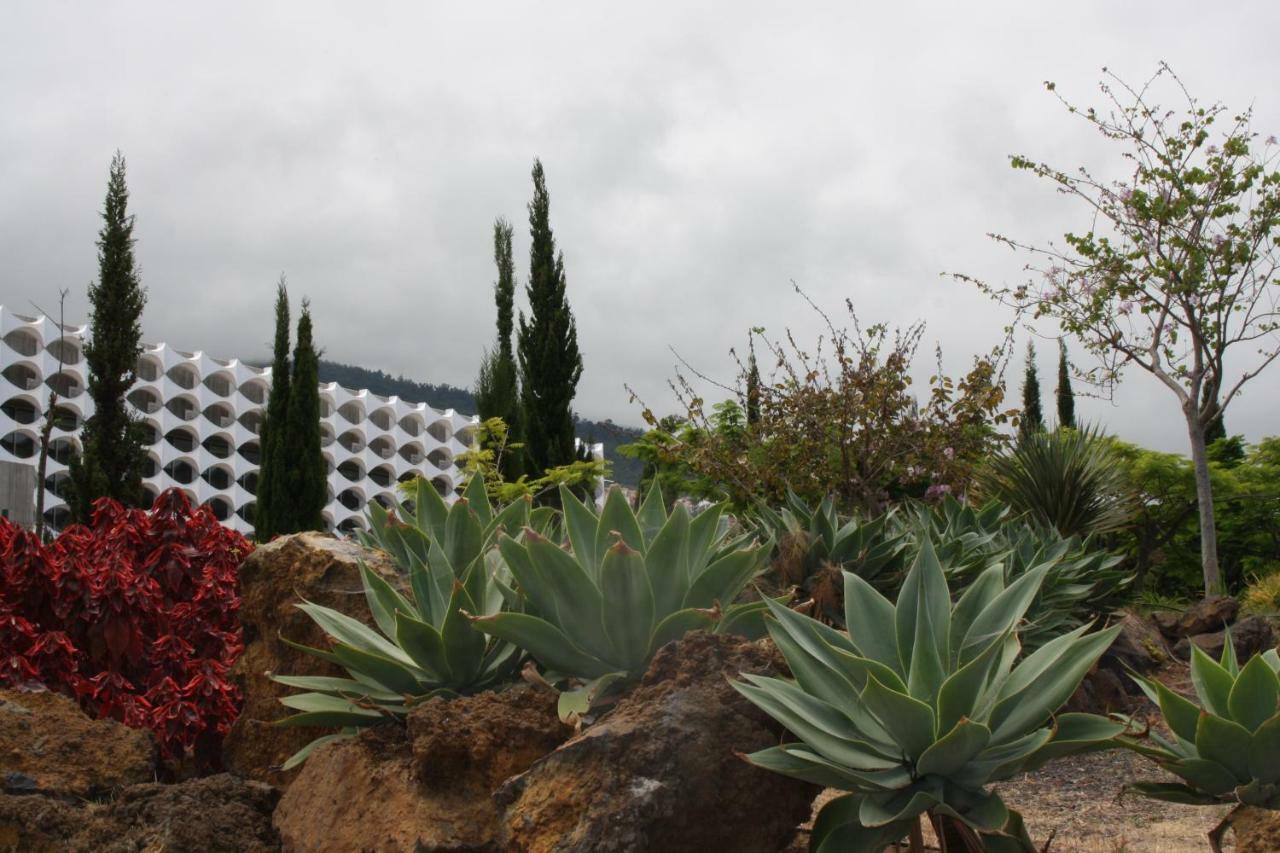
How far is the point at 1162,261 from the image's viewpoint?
48.3ft

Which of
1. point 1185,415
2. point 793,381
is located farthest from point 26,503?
point 1185,415

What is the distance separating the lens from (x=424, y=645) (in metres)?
3.53

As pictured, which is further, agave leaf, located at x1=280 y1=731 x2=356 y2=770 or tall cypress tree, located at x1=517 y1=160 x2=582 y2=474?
tall cypress tree, located at x1=517 y1=160 x2=582 y2=474

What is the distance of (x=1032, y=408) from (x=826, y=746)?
41.6 metres

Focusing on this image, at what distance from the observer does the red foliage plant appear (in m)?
5.01

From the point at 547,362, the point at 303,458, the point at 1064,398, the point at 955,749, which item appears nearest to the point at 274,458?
the point at 303,458


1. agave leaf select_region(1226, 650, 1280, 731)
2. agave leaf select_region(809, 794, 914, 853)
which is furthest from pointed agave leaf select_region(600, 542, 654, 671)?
agave leaf select_region(1226, 650, 1280, 731)

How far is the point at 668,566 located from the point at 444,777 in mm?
925

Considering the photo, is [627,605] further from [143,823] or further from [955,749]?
[143,823]

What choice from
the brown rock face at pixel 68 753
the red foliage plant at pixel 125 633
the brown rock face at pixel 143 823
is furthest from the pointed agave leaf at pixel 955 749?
the red foliage plant at pixel 125 633

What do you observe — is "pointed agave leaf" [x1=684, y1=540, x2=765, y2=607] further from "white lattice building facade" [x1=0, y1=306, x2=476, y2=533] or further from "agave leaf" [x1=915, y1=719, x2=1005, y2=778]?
"white lattice building facade" [x1=0, y1=306, x2=476, y2=533]

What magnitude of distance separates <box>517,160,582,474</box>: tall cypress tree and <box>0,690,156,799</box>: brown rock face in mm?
24431

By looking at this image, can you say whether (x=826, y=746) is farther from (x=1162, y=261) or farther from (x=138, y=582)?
(x=1162, y=261)

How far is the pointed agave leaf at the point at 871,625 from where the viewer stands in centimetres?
304
